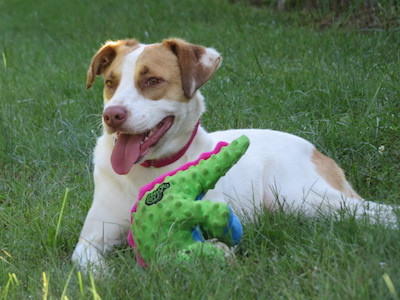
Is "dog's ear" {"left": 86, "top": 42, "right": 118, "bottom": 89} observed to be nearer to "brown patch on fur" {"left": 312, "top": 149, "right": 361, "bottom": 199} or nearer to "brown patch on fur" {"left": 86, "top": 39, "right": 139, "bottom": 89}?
"brown patch on fur" {"left": 86, "top": 39, "right": 139, "bottom": 89}

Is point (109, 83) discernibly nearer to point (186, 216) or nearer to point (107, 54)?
point (107, 54)

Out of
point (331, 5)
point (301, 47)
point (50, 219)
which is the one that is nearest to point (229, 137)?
point (50, 219)

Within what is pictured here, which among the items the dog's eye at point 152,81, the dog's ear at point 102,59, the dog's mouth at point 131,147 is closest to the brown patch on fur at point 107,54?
the dog's ear at point 102,59

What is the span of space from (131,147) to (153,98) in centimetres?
28

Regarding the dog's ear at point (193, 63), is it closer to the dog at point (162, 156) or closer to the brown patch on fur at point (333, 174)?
the dog at point (162, 156)

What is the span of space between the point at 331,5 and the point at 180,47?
5.06 m

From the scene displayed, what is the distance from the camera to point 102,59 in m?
4.23

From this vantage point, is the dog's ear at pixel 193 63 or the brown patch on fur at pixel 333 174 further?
the brown patch on fur at pixel 333 174

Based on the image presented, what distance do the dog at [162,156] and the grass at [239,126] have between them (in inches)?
7.7

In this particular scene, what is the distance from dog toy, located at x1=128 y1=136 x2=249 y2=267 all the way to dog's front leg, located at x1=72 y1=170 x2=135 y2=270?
430 mm

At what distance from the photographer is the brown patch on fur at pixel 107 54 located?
4.13 metres

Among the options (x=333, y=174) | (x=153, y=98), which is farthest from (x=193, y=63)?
(x=333, y=174)

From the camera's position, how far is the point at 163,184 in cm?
324

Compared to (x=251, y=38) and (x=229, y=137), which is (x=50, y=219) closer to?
(x=229, y=137)
